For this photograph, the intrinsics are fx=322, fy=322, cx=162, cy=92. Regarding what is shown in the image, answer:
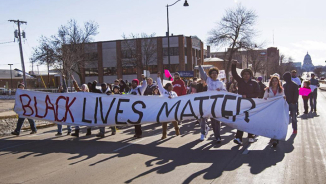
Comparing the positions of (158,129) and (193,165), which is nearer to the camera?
(193,165)

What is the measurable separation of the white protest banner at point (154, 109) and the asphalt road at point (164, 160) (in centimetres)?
57

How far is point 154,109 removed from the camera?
916 cm

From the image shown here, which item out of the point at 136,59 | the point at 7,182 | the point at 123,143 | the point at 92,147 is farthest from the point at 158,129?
the point at 136,59

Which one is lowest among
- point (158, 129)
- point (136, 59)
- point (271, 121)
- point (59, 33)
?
point (158, 129)

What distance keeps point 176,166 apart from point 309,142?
12.8ft

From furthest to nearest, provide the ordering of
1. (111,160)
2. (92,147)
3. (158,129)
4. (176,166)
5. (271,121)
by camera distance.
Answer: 1. (158,129)
2. (92,147)
3. (271,121)
4. (111,160)
5. (176,166)

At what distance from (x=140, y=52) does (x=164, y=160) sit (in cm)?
4640

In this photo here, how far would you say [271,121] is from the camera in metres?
7.97

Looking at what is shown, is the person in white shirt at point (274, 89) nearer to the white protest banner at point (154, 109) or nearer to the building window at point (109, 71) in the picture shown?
the white protest banner at point (154, 109)

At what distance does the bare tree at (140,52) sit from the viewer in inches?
2043

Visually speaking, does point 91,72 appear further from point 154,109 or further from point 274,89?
point 274,89

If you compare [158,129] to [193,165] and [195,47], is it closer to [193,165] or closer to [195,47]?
[193,165]

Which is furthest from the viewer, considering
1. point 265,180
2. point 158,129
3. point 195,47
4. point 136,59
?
point 195,47

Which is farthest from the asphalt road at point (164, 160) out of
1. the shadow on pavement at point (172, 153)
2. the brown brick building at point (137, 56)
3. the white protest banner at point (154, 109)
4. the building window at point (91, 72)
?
the building window at point (91, 72)
